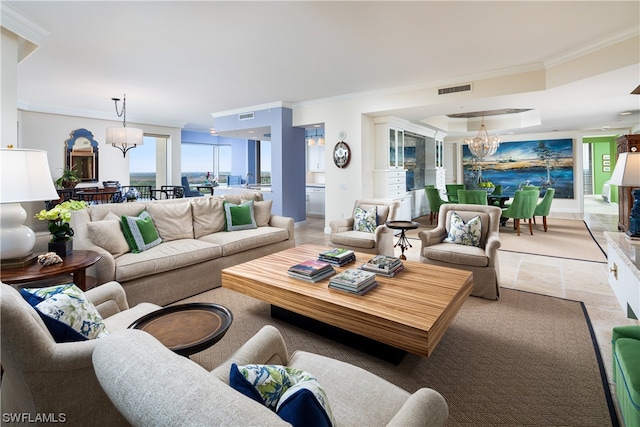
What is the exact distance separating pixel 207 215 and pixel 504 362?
3529 millimetres

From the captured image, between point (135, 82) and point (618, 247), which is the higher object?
point (135, 82)

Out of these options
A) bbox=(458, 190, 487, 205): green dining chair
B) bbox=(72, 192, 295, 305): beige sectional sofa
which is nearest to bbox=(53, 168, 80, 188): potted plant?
bbox=(72, 192, 295, 305): beige sectional sofa

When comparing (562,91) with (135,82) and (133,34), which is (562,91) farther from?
(135,82)

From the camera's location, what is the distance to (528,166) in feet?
33.5

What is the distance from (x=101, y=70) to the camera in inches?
189

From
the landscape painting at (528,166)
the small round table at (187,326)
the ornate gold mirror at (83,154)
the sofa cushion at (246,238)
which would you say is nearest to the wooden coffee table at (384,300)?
the small round table at (187,326)

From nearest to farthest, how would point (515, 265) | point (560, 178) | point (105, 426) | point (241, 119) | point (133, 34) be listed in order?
1. point (105, 426)
2. point (133, 34)
3. point (515, 265)
4. point (241, 119)
5. point (560, 178)

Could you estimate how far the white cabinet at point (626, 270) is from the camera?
190cm

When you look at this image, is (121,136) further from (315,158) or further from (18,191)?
(315,158)

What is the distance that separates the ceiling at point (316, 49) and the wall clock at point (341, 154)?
98 centimetres

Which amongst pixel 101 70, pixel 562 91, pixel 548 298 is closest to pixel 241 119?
pixel 101 70

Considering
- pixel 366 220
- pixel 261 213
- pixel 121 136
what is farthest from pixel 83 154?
pixel 366 220

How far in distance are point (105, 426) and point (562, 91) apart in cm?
631

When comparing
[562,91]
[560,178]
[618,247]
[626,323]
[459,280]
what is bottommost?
[626,323]
